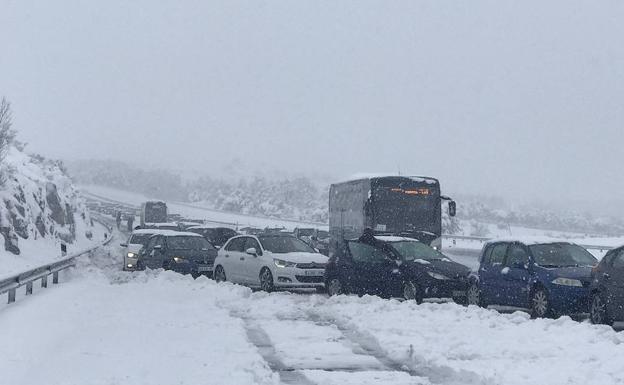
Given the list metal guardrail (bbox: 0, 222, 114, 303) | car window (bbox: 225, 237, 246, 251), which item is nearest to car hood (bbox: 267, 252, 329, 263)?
car window (bbox: 225, 237, 246, 251)

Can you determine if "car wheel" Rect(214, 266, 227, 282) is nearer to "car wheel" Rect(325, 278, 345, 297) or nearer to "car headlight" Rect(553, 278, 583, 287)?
"car wheel" Rect(325, 278, 345, 297)

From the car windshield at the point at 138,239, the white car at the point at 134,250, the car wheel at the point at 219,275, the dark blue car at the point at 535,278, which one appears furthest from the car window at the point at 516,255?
the car windshield at the point at 138,239

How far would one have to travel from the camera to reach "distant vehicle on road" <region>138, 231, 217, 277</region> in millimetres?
22078

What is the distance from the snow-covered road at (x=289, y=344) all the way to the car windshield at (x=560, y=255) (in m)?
2.32

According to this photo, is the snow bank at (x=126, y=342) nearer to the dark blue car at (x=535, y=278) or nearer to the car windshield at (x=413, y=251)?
the car windshield at (x=413, y=251)

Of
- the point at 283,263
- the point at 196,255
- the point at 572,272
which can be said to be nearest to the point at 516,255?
the point at 572,272

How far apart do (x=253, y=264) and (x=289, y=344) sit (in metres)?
9.20

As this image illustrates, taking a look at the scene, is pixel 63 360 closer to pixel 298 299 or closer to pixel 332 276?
pixel 298 299

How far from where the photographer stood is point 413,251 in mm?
17672

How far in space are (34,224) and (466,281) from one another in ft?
93.9

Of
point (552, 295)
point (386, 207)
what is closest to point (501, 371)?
point (552, 295)

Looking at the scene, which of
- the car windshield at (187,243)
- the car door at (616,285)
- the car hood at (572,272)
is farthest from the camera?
the car windshield at (187,243)

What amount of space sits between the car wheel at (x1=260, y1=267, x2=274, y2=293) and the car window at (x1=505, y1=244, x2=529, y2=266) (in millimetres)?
6046

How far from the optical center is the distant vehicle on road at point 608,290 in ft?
40.7
